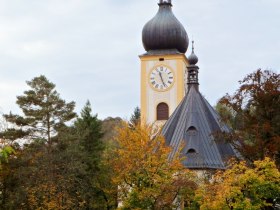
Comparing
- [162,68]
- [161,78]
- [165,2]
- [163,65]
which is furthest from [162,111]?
[165,2]

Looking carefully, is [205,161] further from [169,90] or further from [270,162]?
[169,90]

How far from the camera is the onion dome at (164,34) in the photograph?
57094 millimetres

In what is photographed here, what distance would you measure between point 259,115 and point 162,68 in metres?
29.9

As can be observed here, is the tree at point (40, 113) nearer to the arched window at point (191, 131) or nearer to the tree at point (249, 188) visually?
the arched window at point (191, 131)

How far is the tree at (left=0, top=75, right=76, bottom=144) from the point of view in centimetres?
4171

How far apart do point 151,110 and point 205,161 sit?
17605 mm

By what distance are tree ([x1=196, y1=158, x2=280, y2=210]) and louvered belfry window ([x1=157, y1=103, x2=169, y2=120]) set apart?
96.1ft

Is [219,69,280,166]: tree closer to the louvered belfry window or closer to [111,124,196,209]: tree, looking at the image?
[111,124,196,209]: tree

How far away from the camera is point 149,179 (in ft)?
101

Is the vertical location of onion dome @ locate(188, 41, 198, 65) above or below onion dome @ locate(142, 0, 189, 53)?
below

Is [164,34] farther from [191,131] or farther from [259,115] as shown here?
[259,115]

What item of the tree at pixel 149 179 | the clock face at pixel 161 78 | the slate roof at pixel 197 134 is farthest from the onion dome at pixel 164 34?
the tree at pixel 149 179

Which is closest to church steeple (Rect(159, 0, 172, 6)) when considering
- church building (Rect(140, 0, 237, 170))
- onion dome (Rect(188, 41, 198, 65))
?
church building (Rect(140, 0, 237, 170))

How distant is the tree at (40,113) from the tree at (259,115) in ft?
53.5
